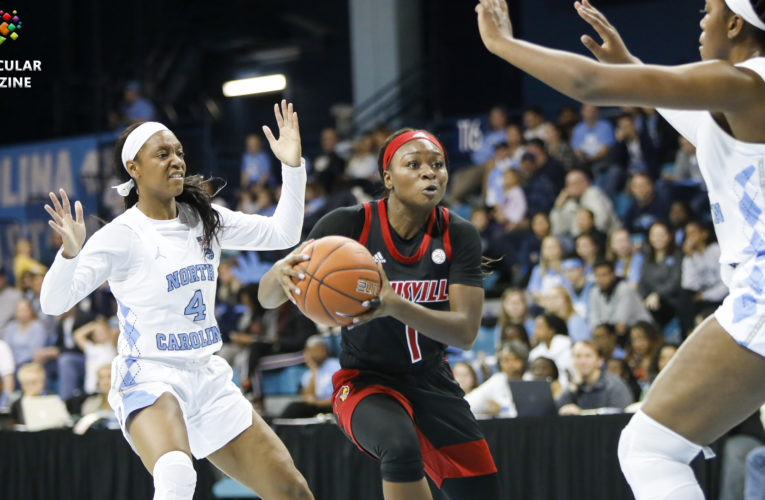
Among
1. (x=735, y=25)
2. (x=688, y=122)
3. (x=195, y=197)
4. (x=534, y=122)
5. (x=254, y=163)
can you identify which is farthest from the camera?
(x=254, y=163)

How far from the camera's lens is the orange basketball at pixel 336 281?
366 centimetres

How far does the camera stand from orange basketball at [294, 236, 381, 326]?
3.66 metres

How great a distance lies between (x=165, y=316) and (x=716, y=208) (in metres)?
Result: 2.33

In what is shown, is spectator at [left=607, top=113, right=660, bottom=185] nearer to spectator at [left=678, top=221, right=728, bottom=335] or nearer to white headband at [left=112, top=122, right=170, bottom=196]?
spectator at [left=678, top=221, right=728, bottom=335]

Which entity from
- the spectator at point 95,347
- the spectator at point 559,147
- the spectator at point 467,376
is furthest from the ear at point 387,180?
the spectator at point 559,147

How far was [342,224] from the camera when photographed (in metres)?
4.39

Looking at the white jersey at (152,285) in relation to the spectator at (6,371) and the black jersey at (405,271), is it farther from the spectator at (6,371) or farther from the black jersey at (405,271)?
the spectator at (6,371)

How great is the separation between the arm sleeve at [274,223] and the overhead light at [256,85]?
1273 centimetres

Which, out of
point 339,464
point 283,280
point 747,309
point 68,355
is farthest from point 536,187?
point 747,309

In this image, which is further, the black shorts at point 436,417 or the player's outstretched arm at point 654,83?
the black shorts at point 436,417

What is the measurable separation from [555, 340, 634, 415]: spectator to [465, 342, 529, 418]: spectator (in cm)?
46

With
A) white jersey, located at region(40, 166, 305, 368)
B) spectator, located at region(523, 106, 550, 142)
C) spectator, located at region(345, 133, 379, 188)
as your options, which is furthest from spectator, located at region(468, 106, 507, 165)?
white jersey, located at region(40, 166, 305, 368)

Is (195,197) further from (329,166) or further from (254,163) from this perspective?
(254,163)

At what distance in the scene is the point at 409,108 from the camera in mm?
14664
